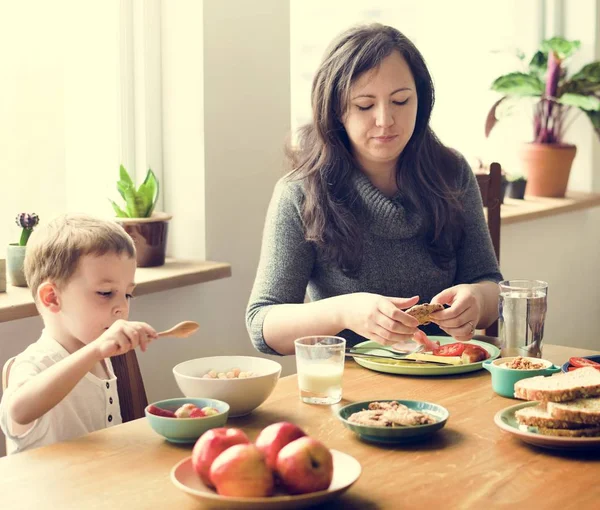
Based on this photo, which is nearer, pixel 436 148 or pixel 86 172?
pixel 436 148

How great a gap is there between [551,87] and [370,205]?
1992 mm

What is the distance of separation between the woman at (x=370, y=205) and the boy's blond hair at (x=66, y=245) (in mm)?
409

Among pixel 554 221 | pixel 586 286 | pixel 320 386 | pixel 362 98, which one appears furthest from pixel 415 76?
pixel 586 286

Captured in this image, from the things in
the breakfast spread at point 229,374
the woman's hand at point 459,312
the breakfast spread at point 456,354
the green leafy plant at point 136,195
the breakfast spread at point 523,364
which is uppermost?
the green leafy plant at point 136,195

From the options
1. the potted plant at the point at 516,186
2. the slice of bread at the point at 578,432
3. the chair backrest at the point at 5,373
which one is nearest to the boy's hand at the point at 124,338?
the chair backrest at the point at 5,373

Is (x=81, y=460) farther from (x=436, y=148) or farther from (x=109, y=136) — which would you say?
(x=109, y=136)

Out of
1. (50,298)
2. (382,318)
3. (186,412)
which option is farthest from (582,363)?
(50,298)

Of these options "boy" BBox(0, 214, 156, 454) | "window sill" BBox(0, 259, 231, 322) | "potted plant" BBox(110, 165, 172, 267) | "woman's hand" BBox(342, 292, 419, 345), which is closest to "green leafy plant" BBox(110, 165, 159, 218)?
"potted plant" BBox(110, 165, 172, 267)

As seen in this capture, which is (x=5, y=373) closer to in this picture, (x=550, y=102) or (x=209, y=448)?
(x=209, y=448)

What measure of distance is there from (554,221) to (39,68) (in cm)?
228

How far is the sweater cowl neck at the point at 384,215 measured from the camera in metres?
2.04

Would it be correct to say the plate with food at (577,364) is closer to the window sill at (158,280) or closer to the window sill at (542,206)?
the window sill at (158,280)

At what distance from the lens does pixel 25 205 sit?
2.39m

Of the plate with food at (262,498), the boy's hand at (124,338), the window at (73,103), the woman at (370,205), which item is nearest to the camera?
the plate with food at (262,498)
